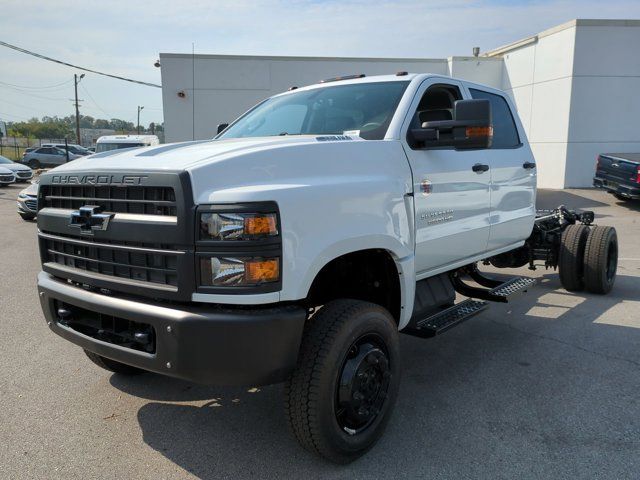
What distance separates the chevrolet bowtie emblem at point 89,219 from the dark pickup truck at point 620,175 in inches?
540

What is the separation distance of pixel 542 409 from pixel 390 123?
2.13m

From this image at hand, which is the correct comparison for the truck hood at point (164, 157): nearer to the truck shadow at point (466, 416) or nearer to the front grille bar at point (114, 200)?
the front grille bar at point (114, 200)

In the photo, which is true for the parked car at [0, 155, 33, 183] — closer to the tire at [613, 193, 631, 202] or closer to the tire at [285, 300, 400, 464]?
the tire at [613, 193, 631, 202]

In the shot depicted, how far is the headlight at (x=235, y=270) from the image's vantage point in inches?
94.7

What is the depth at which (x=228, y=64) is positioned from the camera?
1767 cm

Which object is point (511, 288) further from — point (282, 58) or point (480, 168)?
point (282, 58)

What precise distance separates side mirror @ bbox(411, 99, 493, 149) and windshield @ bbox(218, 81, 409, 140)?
27cm

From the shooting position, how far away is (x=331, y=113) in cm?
389

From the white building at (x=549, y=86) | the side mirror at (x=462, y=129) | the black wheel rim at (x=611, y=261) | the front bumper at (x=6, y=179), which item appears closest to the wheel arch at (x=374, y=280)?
the side mirror at (x=462, y=129)

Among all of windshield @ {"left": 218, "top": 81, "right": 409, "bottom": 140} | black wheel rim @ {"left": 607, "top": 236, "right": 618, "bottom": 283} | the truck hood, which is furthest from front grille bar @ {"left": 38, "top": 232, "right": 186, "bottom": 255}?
black wheel rim @ {"left": 607, "top": 236, "right": 618, "bottom": 283}

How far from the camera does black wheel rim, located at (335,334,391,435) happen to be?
2834 mm

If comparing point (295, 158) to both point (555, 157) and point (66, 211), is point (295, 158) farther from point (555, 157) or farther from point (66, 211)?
point (555, 157)

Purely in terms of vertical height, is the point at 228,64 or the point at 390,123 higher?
the point at 228,64

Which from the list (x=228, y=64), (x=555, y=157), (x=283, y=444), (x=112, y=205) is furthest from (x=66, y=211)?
(x=555, y=157)
